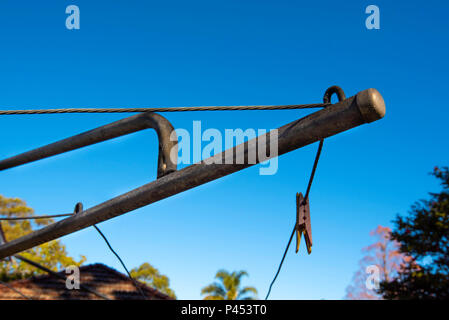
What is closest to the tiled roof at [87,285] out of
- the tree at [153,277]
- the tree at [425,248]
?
the tree at [425,248]

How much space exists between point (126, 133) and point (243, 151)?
0.98 metres

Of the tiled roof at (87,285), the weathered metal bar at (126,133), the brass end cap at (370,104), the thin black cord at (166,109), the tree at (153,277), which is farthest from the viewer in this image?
the tree at (153,277)

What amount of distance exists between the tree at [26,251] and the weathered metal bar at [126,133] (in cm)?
1853

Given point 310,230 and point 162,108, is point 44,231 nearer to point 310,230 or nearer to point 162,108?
point 162,108

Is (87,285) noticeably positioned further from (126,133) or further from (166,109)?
(166,109)

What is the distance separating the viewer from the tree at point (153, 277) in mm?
31500

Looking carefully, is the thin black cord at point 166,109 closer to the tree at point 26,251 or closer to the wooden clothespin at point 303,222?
the wooden clothespin at point 303,222

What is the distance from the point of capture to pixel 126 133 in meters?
2.42

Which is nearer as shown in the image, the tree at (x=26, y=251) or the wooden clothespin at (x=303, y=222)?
the wooden clothespin at (x=303, y=222)

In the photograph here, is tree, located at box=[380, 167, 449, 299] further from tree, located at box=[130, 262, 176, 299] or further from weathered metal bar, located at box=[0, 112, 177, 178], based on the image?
tree, located at box=[130, 262, 176, 299]

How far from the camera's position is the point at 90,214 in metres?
2.27

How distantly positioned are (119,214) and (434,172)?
1337 centimetres
